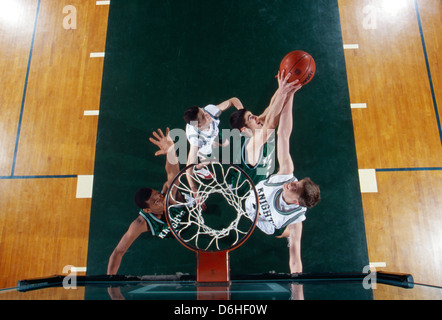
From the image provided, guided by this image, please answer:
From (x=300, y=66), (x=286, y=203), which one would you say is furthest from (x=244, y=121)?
(x=286, y=203)

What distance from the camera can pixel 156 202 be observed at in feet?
Answer: 10.4

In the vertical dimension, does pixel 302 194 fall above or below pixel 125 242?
above

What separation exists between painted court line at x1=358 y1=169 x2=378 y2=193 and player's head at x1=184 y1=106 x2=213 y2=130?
65.8 inches

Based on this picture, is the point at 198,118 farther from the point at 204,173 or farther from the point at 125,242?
the point at 125,242

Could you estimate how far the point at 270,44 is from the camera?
3.56 meters

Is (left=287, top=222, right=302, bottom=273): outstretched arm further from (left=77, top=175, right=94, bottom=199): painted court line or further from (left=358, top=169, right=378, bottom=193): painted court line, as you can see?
(left=77, top=175, right=94, bottom=199): painted court line

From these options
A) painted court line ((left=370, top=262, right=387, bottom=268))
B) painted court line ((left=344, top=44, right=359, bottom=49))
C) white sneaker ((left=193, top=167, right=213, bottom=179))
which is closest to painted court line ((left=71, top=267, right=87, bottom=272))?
white sneaker ((left=193, top=167, right=213, bottom=179))

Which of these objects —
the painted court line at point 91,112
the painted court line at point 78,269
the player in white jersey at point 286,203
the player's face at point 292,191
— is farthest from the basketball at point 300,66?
the painted court line at point 78,269

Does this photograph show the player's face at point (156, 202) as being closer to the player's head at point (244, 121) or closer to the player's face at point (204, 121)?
the player's face at point (204, 121)

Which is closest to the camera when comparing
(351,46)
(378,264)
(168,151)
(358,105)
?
(378,264)

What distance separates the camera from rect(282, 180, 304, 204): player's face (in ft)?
10.1

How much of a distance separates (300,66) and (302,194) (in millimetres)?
1338

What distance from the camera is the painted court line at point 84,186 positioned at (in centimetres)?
325

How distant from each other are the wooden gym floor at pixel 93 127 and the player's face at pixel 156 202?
2.17ft
